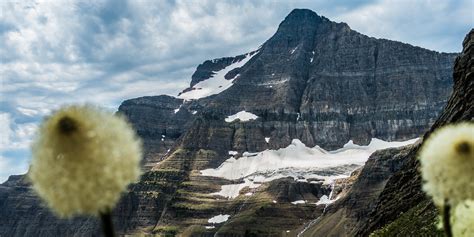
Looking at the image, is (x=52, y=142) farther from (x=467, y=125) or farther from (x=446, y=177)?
(x=467, y=125)

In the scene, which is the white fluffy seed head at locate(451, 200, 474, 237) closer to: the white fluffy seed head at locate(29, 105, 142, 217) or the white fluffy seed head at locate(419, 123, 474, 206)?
the white fluffy seed head at locate(419, 123, 474, 206)

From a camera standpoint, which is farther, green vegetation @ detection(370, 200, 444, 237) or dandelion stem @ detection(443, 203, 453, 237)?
green vegetation @ detection(370, 200, 444, 237)

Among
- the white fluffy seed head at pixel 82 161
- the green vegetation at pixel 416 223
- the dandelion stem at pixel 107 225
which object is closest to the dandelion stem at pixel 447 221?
the white fluffy seed head at pixel 82 161

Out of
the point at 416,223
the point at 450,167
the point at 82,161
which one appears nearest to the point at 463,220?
the point at 450,167

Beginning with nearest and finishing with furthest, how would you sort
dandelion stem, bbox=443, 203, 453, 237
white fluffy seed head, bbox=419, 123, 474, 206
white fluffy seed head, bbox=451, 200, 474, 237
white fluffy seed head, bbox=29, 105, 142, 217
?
white fluffy seed head, bbox=29, 105, 142, 217 < dandelion stem, bbox=443, 203, 453, 237 < white fluffy seed head, bbox=419, 123, 474, 206 < white fluffy seed head, bbox=451, 200, 474, 237

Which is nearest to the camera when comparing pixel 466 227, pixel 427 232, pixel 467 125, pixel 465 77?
pixel 467 125

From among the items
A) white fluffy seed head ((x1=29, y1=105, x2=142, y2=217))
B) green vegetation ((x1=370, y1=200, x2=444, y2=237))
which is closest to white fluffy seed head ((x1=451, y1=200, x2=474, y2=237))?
white fluffy seed head ((x1=29, y1=105, x2=142, y2=217))

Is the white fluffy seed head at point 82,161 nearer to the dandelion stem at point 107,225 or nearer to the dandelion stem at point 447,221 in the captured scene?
the dandelion stem at point 107,225

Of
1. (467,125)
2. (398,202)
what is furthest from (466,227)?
(398,202)
